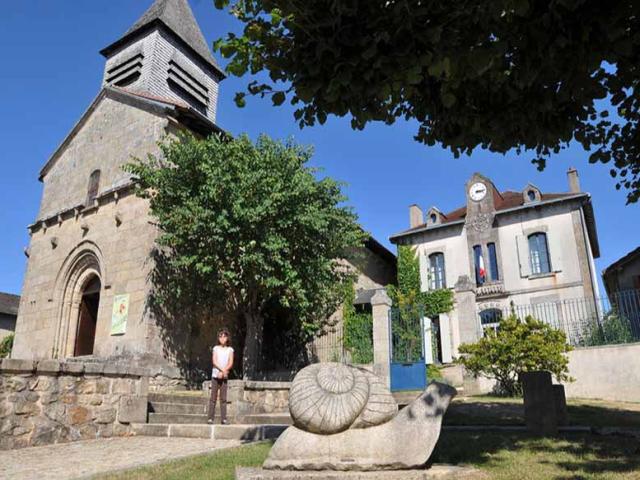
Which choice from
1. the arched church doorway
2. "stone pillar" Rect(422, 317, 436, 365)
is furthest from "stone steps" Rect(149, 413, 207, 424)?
"stone pillar" Rect(422, 317, 436, 365)

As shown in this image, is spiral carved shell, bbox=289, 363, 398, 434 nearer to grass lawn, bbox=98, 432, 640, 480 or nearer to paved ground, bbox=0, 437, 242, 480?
grass lawn, bbox=98, 432, 640, 480

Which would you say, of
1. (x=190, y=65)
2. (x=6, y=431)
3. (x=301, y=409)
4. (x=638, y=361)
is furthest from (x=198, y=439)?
(x=190, y=65)

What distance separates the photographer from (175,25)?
2000cm

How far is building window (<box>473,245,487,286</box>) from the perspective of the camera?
70.6 ft

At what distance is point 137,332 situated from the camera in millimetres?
12688

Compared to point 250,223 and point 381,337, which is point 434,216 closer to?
point 381,337

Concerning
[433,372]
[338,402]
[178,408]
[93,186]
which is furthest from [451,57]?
[93,186]

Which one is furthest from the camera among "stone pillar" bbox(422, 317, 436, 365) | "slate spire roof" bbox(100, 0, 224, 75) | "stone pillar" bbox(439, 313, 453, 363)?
"stone pillar" bbox(439, 313, 453, 363)

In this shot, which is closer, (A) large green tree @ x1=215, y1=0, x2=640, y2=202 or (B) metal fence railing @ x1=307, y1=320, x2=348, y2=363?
Result: (A) large green tree @ x1=215, y1=0, x2=640, y2=202

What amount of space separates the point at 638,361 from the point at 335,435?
9649 mm

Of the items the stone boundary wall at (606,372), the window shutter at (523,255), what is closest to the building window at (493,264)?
the window shutter at (523,255)

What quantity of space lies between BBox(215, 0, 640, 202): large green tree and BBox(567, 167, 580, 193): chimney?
1788 cm

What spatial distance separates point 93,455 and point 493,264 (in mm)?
18920

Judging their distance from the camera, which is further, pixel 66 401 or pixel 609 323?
pixel 609 323
